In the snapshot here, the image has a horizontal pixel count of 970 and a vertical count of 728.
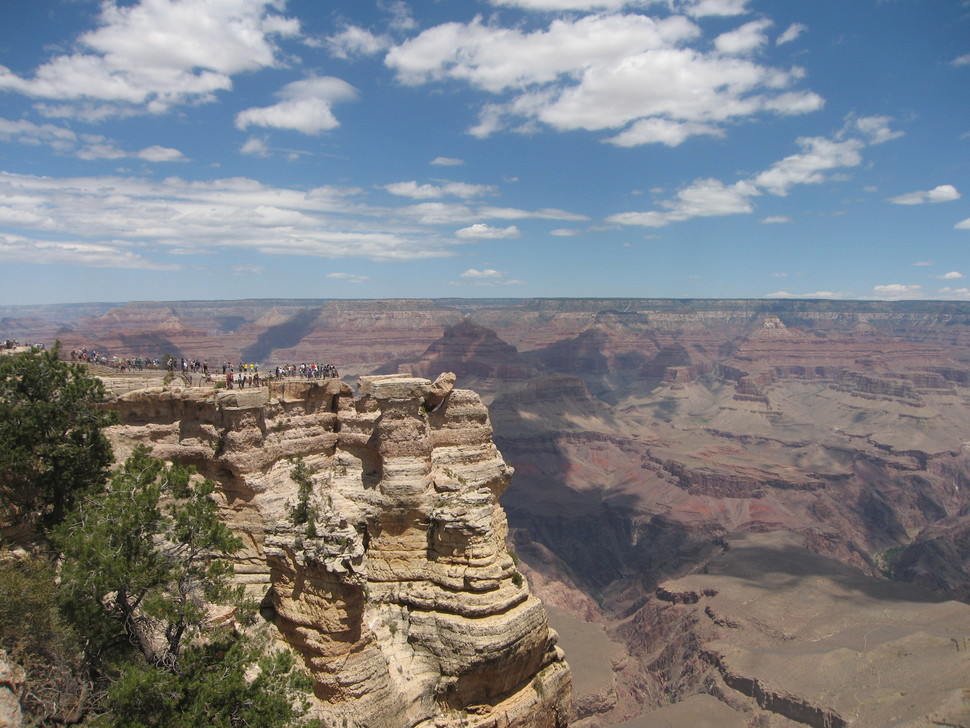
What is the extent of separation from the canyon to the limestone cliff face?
11 centimetres

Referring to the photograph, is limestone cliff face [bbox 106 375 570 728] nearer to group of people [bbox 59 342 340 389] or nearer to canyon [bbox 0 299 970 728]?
canyon [bbox 0 299 970 728]

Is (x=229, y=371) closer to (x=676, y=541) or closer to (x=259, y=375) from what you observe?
(x=259, y=375)

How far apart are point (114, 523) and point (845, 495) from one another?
133 metres

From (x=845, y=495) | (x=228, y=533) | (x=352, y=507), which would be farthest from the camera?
(x=845, y=495)

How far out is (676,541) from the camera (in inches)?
3730

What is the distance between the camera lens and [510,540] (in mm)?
88625

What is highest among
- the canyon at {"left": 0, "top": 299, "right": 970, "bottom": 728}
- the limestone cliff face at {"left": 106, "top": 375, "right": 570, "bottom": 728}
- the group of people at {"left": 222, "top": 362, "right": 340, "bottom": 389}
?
the group of people at {"left": 222, "top": 362, "right": 340, "bottom": 389}

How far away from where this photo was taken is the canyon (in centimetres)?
2006

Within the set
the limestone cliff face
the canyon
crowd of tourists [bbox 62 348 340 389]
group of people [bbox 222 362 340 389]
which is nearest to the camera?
the limestone cliff face

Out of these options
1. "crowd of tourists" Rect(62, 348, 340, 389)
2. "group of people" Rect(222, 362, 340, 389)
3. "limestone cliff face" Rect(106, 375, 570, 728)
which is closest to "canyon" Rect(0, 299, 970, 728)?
"limestone cliff face" Rect(106, 375, 570, 728)

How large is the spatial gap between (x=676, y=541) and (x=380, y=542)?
279ft

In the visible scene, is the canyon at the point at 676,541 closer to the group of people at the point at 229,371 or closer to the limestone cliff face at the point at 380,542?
the limestone cliff face at the point at 380,542

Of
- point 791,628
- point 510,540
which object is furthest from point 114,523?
point 510,540

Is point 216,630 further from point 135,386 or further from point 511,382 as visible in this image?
point 511,382
